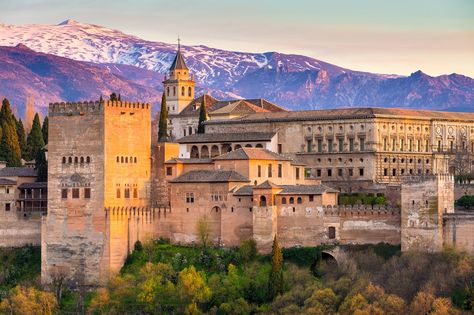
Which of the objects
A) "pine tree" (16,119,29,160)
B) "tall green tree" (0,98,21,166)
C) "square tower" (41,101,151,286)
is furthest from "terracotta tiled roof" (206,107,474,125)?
"square tower" (41,101,151,286)

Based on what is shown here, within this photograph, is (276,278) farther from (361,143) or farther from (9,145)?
(9,145)

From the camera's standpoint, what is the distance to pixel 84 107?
77188 millimetres

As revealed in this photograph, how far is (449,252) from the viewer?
228ft

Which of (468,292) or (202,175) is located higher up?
(202,175)

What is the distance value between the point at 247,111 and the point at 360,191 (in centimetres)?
1463

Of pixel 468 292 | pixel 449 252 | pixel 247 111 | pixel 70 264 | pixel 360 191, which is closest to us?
pixel 468 292

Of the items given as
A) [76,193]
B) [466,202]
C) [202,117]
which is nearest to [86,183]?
[76,193]

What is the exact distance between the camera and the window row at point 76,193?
76.3 metres

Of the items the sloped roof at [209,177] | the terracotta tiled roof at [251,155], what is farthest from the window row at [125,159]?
the terracotta tiled roof at [251,155]

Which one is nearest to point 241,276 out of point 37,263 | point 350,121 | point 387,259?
point 387,259

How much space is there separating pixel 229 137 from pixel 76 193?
1760 centimetres

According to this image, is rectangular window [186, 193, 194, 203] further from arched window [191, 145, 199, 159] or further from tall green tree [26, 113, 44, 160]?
tall green tree [26, 113, 44, 160]

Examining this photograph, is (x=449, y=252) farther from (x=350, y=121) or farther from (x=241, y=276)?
(x=350, y=121)

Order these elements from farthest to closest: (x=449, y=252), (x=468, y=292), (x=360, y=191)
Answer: (x=360, y=191), (x=449, y=252), (x=468, y=292)
